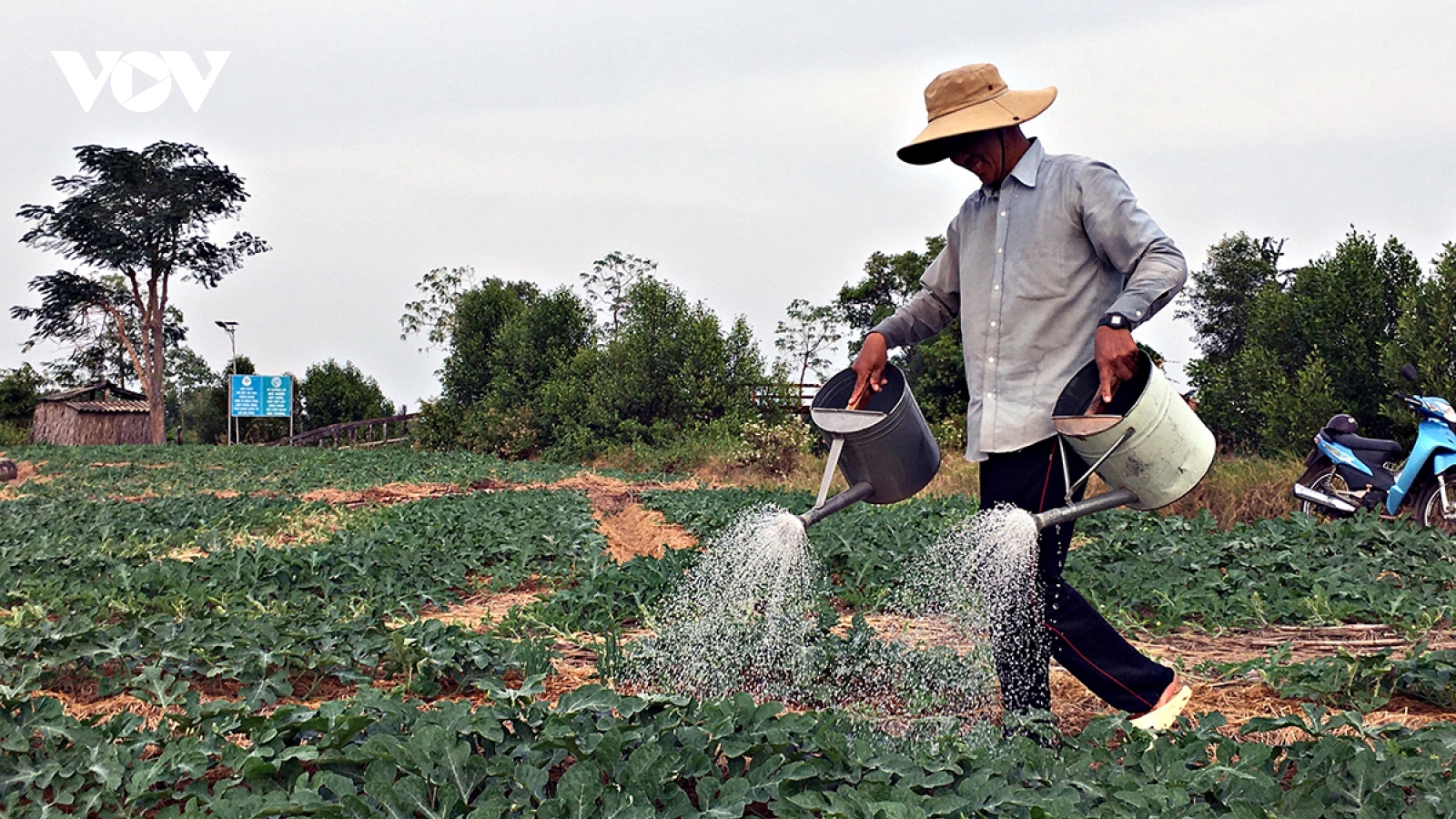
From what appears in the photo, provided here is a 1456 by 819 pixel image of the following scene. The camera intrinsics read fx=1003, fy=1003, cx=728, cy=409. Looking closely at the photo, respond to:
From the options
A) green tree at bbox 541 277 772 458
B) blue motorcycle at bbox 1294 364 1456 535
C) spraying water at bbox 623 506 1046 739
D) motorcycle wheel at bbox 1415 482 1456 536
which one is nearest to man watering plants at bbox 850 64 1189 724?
spraying water at bbox 623 506 1046 739

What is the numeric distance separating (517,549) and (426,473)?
429 inches

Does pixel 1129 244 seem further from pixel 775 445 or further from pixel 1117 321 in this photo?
pixel 775 445

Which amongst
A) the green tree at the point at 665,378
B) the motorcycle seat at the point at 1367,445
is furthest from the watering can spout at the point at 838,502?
the green tree at the point at 665,378

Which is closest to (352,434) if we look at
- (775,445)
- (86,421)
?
(86,421)

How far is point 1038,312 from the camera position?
284cm

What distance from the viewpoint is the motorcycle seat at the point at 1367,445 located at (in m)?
8.45

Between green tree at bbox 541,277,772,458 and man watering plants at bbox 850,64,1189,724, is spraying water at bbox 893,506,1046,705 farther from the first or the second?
green tree at bbox 541,277,772,458

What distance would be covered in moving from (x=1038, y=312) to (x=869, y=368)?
0.53m

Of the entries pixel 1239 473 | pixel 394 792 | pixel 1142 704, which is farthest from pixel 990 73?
pixel 1239 473

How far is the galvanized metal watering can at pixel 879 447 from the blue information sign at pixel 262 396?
118 ft

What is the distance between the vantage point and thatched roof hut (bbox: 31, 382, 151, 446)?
1432 inches

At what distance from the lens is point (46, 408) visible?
37.1m

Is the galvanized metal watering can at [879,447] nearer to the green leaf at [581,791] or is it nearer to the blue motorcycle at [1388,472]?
the green leaf at [581,791]

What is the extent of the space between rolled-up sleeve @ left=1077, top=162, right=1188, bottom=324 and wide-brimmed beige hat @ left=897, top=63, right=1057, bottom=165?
0.25 metres
